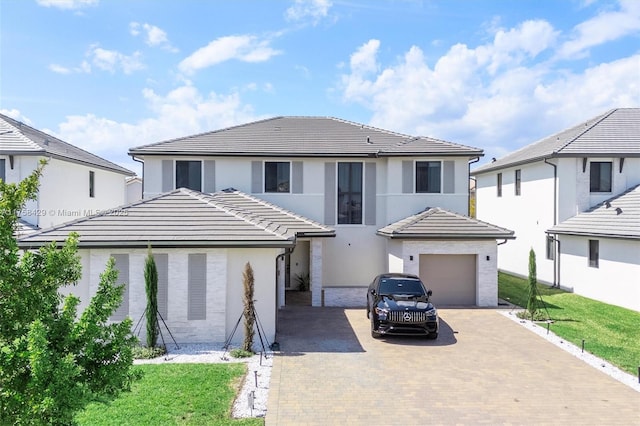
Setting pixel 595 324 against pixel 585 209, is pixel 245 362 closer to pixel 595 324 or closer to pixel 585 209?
pixel 595 324

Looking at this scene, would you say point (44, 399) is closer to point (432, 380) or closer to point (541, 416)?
point (432, 380)

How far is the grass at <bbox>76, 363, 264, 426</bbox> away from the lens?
6.71 m

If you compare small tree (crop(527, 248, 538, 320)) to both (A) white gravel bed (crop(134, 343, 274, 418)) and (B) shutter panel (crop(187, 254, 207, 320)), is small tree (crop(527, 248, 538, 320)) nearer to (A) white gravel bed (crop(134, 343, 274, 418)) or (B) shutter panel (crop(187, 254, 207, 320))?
(A) white gravel bed (crop(134, 343, 274, 418))

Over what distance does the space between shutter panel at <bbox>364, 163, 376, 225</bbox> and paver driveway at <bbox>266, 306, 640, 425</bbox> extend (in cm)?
738

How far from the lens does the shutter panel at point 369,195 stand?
18766 millimetres

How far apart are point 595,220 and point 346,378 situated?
15.7 metres

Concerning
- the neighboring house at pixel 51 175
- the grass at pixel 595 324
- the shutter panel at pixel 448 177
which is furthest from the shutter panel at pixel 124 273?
the shutter panel at pixel 448 177

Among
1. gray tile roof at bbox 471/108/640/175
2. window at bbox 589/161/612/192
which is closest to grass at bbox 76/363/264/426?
gray tile roof at bbox 471/108/640/175

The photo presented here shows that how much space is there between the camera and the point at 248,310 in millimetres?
10336

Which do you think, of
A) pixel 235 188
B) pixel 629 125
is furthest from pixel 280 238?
pixel 629 125

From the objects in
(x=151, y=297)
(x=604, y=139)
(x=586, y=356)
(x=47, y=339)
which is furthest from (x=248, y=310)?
(x=604, y=139)

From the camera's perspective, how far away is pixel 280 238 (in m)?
10.9

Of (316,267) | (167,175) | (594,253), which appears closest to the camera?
(316,267)

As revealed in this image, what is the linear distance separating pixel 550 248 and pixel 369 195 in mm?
10364
